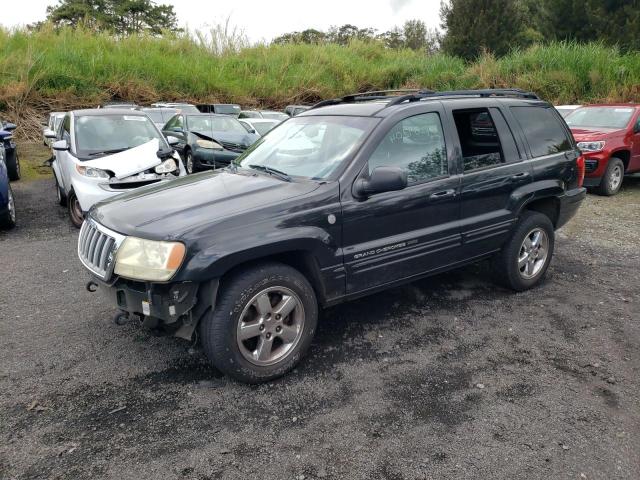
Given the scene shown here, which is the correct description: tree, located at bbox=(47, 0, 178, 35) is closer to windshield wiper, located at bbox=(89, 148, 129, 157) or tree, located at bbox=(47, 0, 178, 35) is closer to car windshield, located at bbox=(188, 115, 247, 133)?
car windshield, located at bbox=(188, 115, 247, 133)

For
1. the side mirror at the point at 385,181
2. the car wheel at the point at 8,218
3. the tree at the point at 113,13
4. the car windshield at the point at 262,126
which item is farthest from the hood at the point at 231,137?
the tree at the point at 113,13

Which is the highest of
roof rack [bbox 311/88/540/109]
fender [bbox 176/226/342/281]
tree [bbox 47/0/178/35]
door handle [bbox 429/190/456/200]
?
tree [bbox 47/0/178/35]

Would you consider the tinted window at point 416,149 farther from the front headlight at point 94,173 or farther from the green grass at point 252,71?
the green grass at point 252,71

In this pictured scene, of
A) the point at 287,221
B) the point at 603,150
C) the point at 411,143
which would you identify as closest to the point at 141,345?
the point at 287,221

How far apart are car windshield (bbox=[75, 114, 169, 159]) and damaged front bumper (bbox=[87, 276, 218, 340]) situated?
4.90 metres

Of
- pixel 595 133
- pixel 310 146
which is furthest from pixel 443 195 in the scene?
pixel 595 133

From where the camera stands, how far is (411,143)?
4.07 metres

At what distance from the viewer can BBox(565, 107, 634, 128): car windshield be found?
10.4 meters

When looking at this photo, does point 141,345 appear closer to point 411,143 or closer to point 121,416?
point 121,416

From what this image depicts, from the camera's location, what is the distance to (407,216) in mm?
3936

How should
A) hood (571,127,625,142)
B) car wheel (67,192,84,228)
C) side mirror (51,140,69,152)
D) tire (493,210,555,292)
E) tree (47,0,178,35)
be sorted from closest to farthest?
tire (493,210,555,292) < car wheel (67,192,84,228) < side mirror (51,140,69,152) < hood (571,127,625,142) < tree (47,0,178,35)

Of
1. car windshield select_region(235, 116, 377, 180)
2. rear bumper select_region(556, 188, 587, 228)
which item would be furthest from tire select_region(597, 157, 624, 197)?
car windshield select_region(235, 116, 377, 180)

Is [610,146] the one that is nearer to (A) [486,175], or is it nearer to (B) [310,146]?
(A) [486,175]

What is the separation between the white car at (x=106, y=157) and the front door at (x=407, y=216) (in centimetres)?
411
